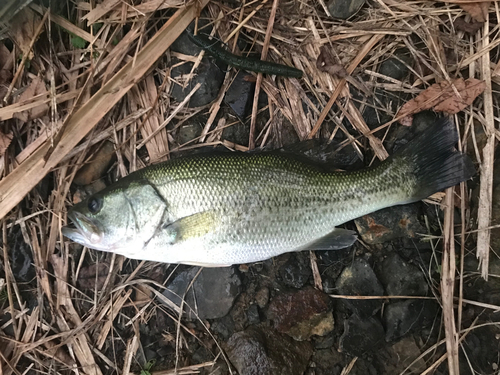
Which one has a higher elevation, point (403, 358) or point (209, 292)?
point (209, 292)

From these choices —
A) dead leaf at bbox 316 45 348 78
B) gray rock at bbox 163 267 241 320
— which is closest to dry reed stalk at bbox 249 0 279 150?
dead leaf at bbox 316 45 348 78

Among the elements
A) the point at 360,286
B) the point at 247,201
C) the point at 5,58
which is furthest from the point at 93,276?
the point at 360,286

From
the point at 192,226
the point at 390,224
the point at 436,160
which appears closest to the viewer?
the point at 192,226

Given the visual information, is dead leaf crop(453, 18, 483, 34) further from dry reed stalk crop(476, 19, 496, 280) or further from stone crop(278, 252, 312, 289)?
stone crop(278, 252, 312, 289)

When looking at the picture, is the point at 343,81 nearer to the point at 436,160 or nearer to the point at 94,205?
the point at 436,160

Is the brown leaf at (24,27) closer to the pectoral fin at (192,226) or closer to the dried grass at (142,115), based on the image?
the dried grass at (142,115)

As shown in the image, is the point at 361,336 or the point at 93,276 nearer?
the point at 361,336

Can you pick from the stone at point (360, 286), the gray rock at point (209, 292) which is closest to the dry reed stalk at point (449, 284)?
the stone at point (360, 286)
